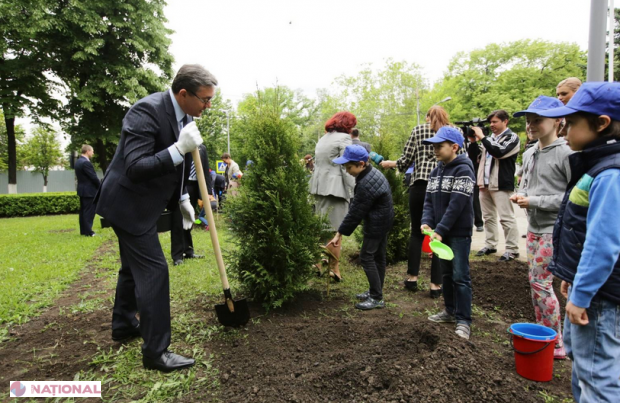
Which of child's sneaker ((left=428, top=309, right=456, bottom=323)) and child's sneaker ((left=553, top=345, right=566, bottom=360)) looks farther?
child's sneaker ((left=428, top=309, right=456, bottom=323))

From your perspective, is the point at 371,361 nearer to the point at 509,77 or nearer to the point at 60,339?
the point at 60,339

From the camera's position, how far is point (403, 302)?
445 cm

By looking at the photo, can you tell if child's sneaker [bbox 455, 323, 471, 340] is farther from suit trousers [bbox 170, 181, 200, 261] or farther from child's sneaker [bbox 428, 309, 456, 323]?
suit trousers [bbox 170, 181, 200, 261]

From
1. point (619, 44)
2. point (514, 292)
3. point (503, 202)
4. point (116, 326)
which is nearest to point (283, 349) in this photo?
point (116, 326)

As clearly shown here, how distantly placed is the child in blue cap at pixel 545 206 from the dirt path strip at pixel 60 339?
3.78m

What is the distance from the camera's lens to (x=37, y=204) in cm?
1858

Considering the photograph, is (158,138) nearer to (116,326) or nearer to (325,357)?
(116,326)

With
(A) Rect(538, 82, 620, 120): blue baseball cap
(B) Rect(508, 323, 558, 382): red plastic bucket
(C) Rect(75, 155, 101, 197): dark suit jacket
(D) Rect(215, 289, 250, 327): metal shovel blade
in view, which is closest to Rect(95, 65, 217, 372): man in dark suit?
(D) Rect(215, 289, 250, 327): metal shovel blade

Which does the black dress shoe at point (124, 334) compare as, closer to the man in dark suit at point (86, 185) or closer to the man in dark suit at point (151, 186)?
the man in dark suit at point (151, 186)

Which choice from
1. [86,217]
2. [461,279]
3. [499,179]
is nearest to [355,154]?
[461,279]

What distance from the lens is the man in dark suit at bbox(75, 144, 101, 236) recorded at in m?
9.27

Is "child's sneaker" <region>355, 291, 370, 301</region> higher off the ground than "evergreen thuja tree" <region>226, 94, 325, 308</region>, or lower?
lower

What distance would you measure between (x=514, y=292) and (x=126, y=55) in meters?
22.6

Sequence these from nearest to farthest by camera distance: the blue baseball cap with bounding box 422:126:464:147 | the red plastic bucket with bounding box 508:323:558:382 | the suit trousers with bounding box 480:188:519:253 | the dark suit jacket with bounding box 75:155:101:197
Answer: the red plastic bucket with bounding box 508:323:558:382 → the blue baseball cap with bounding box 422:126:464:147 → the suit trousers with bounding box 480:188:519:253 → the dark suit jacket with bounding box 75:155:101:197
